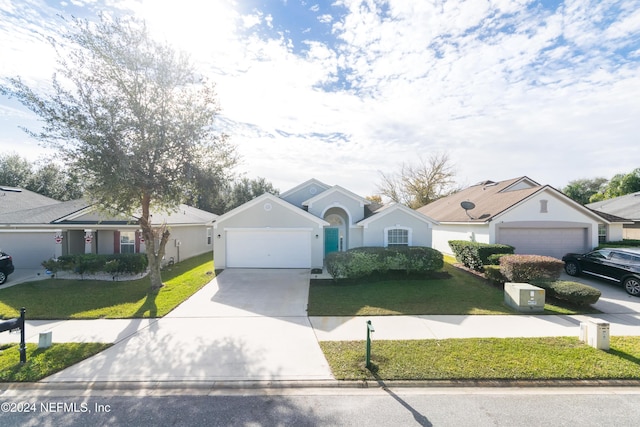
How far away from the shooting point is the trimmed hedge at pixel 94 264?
13.1m

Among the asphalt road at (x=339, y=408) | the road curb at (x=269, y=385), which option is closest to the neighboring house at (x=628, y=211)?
the road curb at (x=269, y=385)

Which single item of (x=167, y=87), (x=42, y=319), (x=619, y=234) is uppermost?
(x=167, y=87)

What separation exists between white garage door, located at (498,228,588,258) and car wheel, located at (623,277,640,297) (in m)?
4.56

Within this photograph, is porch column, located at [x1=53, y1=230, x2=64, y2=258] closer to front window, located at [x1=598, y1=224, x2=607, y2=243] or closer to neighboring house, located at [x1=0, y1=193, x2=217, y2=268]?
neighboring house, located at [x1=0, y1=193, x2=217, y2=268]

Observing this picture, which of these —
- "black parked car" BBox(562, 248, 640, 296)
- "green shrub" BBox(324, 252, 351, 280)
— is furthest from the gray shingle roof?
"green shrub" BBox(324, 252, 351, 280)

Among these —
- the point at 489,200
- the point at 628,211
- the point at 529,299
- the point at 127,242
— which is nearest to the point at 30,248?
the point at 127,242

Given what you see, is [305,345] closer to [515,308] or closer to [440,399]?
[440,399]

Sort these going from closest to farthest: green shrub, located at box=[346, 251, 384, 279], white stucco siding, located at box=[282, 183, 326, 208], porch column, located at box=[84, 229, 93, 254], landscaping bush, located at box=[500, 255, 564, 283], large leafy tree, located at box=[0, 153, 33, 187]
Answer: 1. landscaping bush, located at box=[500, 255, 564, 283]
2. green shrub, located at box=[346, 251, 384, 279]
3. porch column, located at box=[84, 229, 93, 254]
4. white stucco siding, located at box=[282, 183, 326, 208]
5. large leafy tree, located at box=[0, 153, 33, 187]

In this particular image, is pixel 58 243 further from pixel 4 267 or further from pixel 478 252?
pixel 478 252

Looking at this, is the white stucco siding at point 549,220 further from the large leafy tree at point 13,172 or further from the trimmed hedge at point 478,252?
the large leafy tree at point 13,172

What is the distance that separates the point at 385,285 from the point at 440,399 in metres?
7.06

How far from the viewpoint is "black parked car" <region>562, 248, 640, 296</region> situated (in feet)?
34.0

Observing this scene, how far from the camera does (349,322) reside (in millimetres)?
7852

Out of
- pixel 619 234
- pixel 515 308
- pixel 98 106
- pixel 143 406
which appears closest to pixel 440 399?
pixel 143 406
